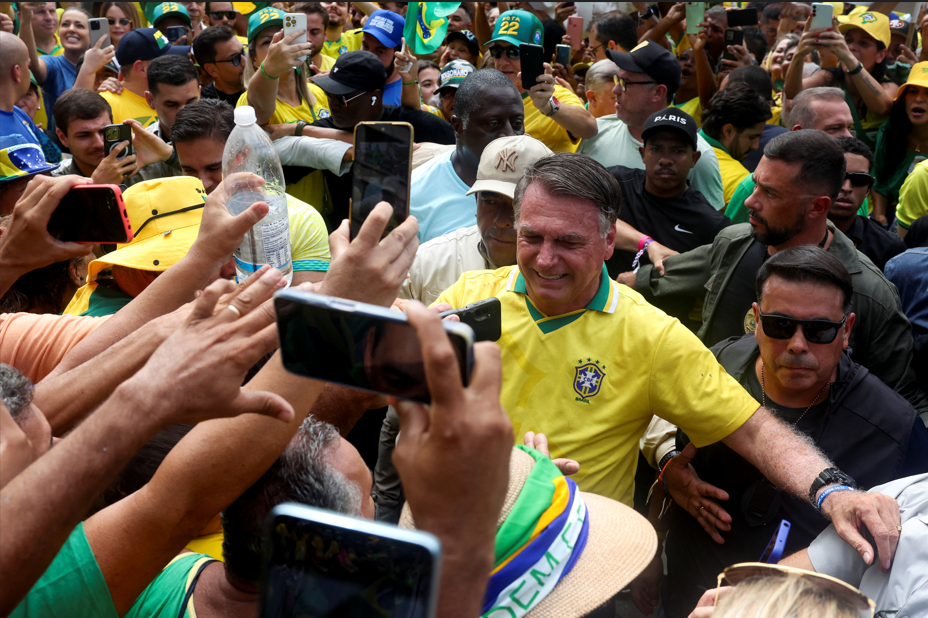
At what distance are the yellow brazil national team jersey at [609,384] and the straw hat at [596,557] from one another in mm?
663

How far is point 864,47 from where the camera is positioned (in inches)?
267

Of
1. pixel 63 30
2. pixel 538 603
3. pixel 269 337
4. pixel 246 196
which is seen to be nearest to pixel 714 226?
pixel 246 196

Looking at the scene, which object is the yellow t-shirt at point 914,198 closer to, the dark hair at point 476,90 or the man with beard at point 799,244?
the man with beard at point 799,244

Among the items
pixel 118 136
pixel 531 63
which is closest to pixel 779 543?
pixel 531 63

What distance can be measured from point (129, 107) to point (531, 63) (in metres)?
3.36

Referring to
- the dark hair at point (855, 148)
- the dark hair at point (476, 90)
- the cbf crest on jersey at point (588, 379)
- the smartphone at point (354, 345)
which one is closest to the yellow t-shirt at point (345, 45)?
the dark hair at point (476, 90)

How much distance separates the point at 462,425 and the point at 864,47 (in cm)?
744

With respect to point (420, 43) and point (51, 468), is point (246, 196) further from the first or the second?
point (420, 43)

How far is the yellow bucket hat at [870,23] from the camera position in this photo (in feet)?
21.9

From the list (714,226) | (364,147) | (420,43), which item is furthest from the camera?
(420,43)

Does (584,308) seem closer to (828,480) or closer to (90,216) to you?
(828,480)

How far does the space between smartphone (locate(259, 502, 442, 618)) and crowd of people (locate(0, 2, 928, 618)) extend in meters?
0.07

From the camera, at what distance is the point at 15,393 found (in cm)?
156

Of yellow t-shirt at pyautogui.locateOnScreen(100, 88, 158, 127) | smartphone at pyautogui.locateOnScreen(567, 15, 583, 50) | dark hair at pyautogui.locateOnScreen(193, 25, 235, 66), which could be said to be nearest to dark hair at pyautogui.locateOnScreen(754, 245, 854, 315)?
dark hair at pyautogui.locateOnScreen(193, 25, 235, 66)
